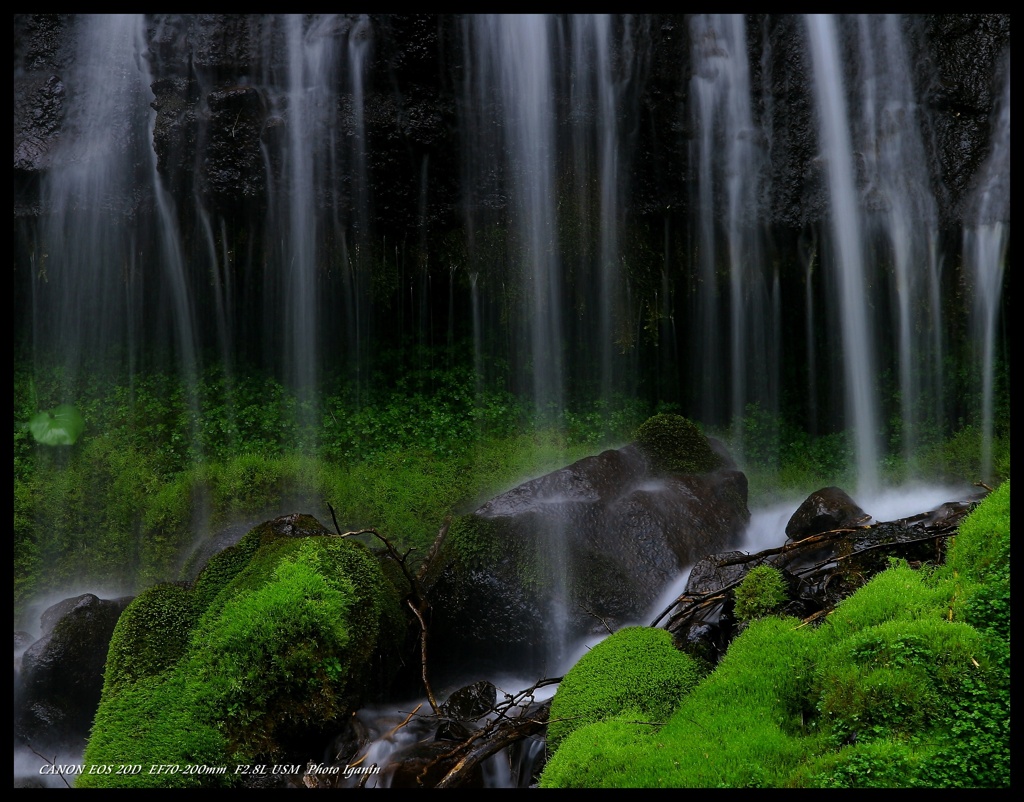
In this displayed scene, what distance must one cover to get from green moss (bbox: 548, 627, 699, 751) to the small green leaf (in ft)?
29.8

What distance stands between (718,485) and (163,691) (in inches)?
223

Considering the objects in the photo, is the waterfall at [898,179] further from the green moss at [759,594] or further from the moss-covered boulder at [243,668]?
the moss-covered boulder at [243,668]

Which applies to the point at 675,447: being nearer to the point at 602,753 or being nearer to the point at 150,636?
the point at 602,753

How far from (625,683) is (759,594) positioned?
943 millimetres

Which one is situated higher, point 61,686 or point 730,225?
point 730,225

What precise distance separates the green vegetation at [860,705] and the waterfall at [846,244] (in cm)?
694

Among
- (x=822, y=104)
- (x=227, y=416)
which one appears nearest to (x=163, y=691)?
(x=227, y=416)

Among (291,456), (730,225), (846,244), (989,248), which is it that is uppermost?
(730,225)

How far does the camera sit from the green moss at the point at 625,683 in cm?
383

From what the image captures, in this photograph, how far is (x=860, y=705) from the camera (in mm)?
3014

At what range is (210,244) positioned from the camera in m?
11.0

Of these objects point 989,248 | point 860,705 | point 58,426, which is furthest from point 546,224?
point 860,705

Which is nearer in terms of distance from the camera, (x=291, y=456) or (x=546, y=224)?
(x=546, y=224)

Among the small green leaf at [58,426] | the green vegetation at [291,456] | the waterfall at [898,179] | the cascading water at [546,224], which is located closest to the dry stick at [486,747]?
the green vegetation at [291,456]
